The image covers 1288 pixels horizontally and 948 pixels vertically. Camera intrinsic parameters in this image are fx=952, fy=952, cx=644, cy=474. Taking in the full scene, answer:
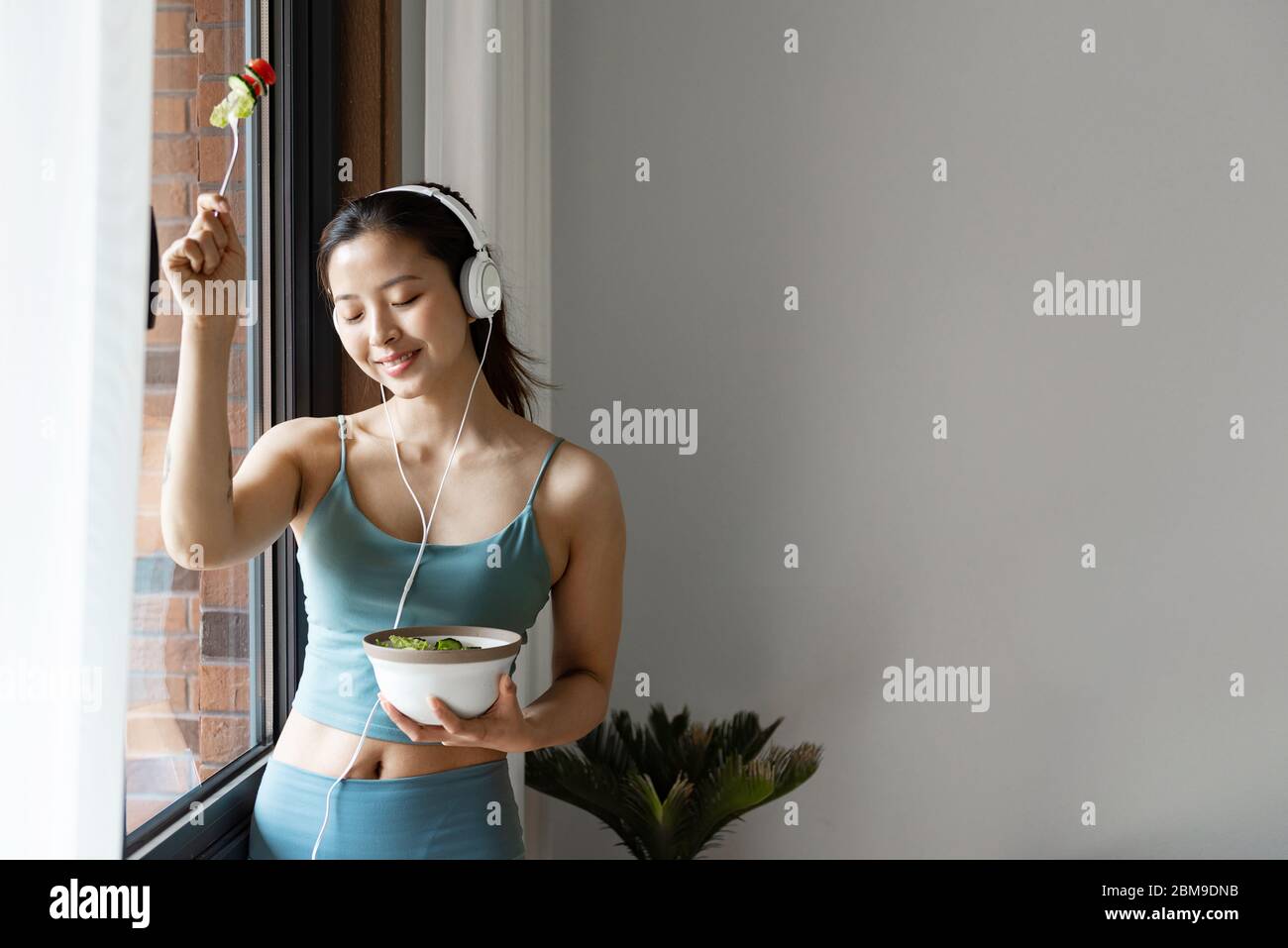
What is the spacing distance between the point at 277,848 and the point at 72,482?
0.53 meters

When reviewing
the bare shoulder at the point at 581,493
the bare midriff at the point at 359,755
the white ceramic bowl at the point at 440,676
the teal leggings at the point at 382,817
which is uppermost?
the bare shoulder at the point at 581,493

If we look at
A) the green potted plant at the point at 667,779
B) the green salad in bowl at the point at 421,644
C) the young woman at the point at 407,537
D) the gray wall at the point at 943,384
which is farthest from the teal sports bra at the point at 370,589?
the gray wall at the point at 943,384

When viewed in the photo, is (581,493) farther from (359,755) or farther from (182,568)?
(182,568)

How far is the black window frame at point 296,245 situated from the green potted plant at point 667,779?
54cm

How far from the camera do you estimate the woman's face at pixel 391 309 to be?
935 mm

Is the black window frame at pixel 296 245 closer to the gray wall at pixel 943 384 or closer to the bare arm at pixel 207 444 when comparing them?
the bare arm at pixel 207 444

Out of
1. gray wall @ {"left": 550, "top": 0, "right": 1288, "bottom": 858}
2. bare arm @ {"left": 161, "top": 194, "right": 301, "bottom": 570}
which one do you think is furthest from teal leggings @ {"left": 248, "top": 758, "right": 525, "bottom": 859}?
gray wall @ {"left": 550, "top": 0, "right": 1288, "bottom": 858}

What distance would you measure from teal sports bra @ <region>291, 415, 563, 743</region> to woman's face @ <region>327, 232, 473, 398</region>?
15cm

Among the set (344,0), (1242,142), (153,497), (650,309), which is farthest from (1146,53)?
(153,497)

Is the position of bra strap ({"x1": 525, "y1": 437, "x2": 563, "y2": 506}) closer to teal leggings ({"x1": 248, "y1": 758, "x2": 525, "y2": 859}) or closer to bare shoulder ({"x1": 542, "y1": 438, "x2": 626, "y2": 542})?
bare shoulder ({"x1": 542, "y1": 438, "x2": 626, "y2": 542})

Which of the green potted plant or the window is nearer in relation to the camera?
the window

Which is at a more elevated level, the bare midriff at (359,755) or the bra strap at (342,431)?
the bra strap at (342,431)

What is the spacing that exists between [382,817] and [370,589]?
0.23 meters

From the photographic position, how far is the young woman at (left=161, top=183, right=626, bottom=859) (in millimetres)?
936
